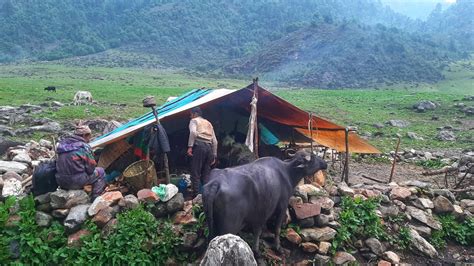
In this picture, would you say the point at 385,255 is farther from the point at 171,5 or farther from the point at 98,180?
the point at 171,5

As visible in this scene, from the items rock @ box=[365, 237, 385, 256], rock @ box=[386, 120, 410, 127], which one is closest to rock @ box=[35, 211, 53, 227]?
rock @ box=[365, 237, 385, 256]

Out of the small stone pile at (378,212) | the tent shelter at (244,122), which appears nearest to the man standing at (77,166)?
the tent shelter at (244,122)

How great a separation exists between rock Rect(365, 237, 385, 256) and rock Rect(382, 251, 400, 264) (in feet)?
0.25

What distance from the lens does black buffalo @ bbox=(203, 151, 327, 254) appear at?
501 centimetres

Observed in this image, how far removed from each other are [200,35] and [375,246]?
93.0 meters

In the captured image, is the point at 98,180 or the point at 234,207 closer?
the point at 234,207

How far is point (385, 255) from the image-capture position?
20.5 feet

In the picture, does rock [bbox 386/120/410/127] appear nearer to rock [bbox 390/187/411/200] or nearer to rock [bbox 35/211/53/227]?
rock [bbox 390/187/411/200]

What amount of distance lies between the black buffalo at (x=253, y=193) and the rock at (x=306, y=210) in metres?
0.29

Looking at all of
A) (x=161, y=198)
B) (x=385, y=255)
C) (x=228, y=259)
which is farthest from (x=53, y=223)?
(x=385, y=255)

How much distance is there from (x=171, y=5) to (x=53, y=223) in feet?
355

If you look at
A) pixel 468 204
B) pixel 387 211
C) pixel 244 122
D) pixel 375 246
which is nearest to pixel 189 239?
pixel 375 246

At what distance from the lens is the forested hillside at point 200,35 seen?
65625 millimetres

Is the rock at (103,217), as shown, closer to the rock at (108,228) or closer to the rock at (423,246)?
the rock at (108,228)
